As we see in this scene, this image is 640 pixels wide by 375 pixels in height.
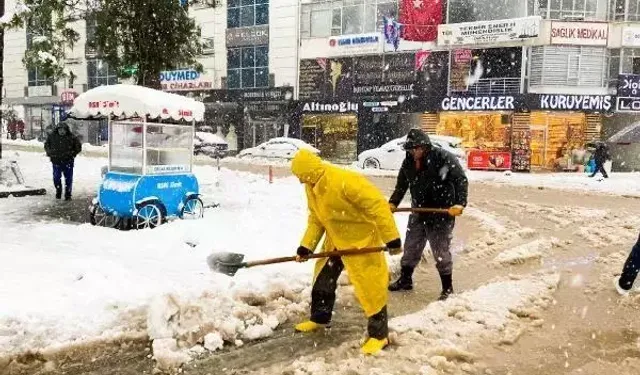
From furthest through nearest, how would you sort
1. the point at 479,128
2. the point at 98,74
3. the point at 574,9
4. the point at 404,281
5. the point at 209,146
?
1. the point at 98,74
2. the point at 209,146
3. the point at 479,128
4. the point at 574,9
5. the point at 404,281

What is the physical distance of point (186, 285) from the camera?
6086mm

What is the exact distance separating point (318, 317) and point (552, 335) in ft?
6.65

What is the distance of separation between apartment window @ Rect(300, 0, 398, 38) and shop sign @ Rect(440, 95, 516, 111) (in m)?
5.35

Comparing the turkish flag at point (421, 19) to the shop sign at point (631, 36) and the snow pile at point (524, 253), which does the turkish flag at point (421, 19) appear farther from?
the snow pile at point (524, 253)

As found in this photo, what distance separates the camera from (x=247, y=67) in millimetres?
35062

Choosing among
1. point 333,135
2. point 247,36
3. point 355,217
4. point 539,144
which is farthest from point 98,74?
point 355,217

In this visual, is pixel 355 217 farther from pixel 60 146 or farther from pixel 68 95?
pixel 68 95

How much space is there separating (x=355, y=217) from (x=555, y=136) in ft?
81.2

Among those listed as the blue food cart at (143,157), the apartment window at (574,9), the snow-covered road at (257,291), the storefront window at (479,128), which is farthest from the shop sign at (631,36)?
the blue food cart at (143,157)

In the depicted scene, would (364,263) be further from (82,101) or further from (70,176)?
(70,176)

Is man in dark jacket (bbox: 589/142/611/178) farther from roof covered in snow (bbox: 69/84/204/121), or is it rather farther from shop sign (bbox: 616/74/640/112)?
roof covered in snow (bbox: 69/84/204/121)

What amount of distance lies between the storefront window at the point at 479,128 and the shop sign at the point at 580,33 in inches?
155

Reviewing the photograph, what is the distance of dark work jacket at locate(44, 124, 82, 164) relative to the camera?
41.0ft

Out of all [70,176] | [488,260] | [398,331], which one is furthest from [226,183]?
[398,331]
